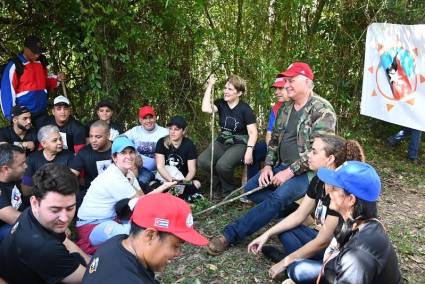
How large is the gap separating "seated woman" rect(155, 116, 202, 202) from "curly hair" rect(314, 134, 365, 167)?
194 cm

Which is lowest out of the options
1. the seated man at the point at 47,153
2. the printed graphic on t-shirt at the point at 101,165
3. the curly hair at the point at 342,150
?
the printed graphic on t-shirt at the point at 101,165

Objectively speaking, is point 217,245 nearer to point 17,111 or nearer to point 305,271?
point 305,271

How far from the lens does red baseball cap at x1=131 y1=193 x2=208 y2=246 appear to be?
1699 millimetres

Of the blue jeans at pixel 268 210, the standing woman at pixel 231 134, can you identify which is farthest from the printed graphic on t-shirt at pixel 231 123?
the blue jeans at pixel 268 210

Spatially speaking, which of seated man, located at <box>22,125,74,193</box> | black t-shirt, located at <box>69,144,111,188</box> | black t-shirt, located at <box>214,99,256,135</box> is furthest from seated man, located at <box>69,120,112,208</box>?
black t-shirt, located at <box>214,99,256,135</box>

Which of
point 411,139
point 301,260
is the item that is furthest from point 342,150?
point 411,139

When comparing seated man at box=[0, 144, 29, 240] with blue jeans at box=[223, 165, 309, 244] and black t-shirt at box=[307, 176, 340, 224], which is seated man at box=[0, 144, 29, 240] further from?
black t-shirt at box=[307, 176, 340, 224]

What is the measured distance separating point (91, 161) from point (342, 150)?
252 cm

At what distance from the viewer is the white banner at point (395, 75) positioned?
5.59 m

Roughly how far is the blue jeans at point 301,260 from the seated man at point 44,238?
Result: 150 cm

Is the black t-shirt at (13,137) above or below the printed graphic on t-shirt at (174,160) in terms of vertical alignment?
above

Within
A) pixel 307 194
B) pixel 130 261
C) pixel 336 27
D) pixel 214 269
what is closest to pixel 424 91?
pixel 336 27

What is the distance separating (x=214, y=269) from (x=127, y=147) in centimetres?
130

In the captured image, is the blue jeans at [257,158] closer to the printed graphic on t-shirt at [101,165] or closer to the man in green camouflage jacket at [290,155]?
the man in green camouflage jacket at [290,155]
